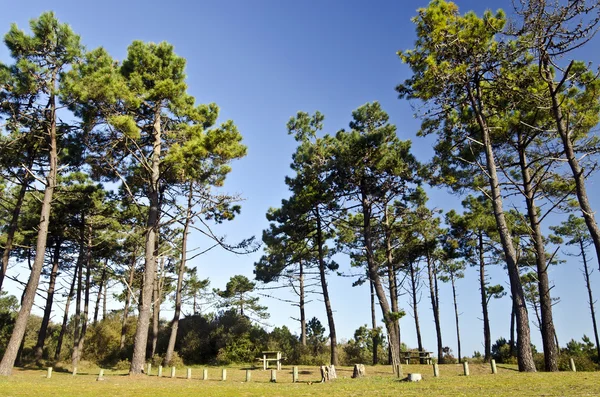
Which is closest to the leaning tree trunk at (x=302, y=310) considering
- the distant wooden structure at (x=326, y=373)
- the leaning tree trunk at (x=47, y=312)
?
the distant wooden structure at (x=326, y=373)

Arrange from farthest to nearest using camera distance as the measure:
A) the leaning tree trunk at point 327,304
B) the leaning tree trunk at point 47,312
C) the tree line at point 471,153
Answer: the leaning tree trunk at point 47,312, the leaning tree trunk at point 327,304, the tree line at point 471,153

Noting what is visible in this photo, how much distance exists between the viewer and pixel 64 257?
27.8 metres

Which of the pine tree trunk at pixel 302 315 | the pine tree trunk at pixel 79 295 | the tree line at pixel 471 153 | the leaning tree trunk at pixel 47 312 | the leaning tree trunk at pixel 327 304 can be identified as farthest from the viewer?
the pine tree trunk at pixel 302 315

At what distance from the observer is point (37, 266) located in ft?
47.4

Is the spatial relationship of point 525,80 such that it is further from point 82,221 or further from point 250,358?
point 82,221

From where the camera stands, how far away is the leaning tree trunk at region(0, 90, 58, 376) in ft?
44.3

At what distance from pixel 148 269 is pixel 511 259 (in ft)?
42.3

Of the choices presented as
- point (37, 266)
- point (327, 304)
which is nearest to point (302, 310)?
point (327, 304)

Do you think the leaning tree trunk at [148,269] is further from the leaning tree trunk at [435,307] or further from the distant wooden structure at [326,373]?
the leaning tree trunk at [435,307]

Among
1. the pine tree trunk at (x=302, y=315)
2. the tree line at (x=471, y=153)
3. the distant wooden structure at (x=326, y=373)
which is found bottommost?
the distant wooden structure at (x=326, y=373)

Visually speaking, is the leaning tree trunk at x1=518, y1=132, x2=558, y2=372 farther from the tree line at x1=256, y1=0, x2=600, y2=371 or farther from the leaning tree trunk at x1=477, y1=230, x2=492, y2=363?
the leaning tree trunk at x1=477, y1=230, x2=492, y2=363

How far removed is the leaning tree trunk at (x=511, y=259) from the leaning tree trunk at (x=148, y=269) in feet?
41.2

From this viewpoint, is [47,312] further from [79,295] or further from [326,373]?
[326,373]

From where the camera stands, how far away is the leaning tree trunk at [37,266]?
1349 cm
